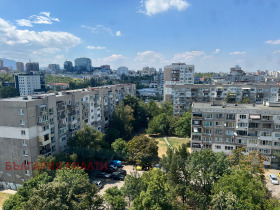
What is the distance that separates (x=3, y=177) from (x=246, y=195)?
28639 mm

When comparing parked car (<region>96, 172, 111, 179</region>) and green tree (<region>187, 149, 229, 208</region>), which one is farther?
parked car (<region>96, 172, 111, 179</region>)

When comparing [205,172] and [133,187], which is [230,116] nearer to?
[205,172]

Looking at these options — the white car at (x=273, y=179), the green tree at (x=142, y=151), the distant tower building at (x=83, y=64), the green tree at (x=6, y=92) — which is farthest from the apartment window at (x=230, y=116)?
the distant tower building at (x=83, y=64)

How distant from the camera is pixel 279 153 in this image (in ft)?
90.6

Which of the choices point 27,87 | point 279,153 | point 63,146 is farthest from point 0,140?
point 27,87

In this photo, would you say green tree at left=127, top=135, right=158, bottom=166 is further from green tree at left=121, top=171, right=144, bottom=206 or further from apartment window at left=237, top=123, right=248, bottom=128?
apartment window at left=237, top=123, right=248, bottom=128

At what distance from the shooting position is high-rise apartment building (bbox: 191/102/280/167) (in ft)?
91.2

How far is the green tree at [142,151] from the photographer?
2938 centimetres

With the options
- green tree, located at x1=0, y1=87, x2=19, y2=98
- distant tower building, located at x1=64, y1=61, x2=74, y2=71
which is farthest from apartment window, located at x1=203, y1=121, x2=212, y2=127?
distant tower building, located at x1=64, y1=61, x2=74, y2=71

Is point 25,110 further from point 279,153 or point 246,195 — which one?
point 279,153

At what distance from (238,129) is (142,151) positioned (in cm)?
1507

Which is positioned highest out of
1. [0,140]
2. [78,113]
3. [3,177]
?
[78,113]

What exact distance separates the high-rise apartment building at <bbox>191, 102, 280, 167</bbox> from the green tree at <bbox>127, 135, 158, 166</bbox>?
7259 mm

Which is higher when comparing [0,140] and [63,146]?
[0,140]
